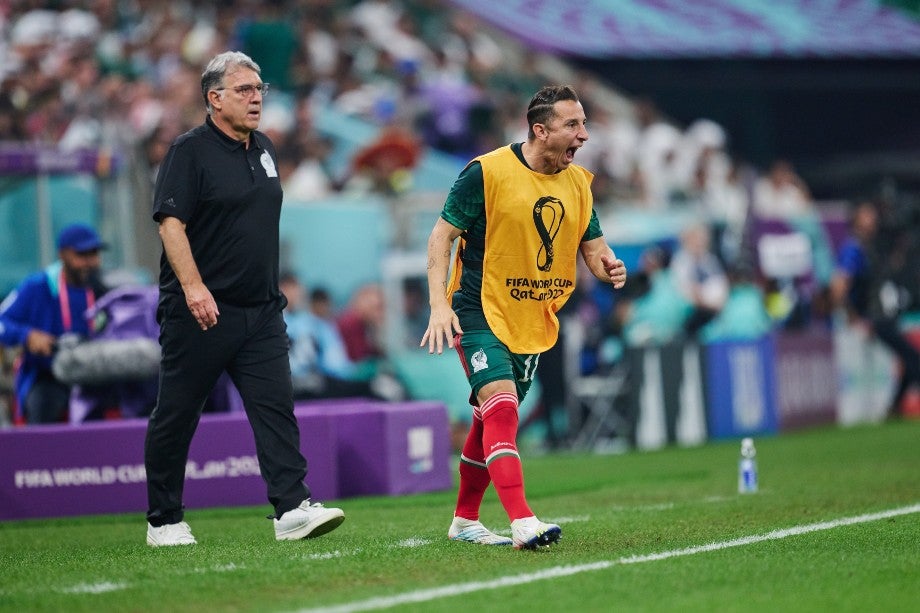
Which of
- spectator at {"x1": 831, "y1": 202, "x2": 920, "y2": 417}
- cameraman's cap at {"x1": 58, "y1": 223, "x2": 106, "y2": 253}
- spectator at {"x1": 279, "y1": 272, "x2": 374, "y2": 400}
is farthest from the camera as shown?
spectator at {"x1": 831, "y1": 202, "x2": 920, "y2": 417}

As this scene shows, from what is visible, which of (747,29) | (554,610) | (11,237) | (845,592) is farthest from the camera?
(747,29)

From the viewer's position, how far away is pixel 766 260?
20.8m

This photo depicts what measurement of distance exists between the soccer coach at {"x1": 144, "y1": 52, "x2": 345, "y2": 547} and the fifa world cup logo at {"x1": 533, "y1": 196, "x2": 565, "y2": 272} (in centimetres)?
136

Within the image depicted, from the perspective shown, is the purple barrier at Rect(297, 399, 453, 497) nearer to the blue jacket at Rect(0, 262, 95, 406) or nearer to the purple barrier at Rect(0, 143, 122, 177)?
the blue jacket at Rect(0, 262, 95, 406)

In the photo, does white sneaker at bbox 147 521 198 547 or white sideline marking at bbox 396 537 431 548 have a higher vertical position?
white sneaker at bbox 147 521 198 547

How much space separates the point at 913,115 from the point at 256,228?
21.9m

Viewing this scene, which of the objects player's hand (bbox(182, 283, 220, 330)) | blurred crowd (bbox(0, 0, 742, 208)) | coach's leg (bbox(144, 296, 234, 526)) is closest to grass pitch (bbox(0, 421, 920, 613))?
coach's leg (bbox(144, 296, 234, 526))

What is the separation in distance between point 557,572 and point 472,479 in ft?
4.86

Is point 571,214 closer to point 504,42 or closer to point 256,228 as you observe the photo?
point 256,228

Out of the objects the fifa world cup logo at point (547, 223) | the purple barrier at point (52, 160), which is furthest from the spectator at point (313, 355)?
the fifa world cup logo at point (547, 223)

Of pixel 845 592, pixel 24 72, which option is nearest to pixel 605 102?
A: pixel 24 72

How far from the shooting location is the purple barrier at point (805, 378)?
18875mm

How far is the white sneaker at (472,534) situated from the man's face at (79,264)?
4587 mm

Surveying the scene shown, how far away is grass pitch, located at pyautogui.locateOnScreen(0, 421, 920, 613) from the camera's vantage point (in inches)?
235
